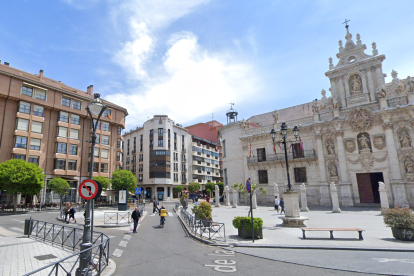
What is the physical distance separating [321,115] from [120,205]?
28.1 metres

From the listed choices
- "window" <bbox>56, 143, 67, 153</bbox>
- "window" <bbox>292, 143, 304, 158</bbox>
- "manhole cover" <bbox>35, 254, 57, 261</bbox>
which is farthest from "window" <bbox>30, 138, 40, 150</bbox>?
"window" <bbox>292, 143, 304, 158</bbox>

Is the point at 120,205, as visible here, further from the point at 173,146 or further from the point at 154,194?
the point at 173,146

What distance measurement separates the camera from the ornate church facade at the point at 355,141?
25.7 meters

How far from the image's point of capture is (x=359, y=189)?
2852cm

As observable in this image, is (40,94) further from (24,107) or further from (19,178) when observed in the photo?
(19,178)

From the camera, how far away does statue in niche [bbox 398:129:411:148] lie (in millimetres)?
25453

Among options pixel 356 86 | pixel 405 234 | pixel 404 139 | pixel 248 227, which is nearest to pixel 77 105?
pixel 248 227

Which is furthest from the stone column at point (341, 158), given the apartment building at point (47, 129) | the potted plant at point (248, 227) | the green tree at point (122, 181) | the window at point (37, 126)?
the window at point (37, 126)

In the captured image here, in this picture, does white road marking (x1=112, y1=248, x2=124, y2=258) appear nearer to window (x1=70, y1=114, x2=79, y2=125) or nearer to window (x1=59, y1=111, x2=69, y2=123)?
window (x1=59, y1=111, x2=69, y2=123)

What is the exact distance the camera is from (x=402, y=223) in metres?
10.2

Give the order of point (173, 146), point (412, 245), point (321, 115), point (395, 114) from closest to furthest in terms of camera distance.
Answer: point (412, 245)
point (395, 114)
point (321, 115)
point (173, 146)

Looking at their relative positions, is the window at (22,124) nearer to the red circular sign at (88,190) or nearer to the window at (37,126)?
the window at (37,126)

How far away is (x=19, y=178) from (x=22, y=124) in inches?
484

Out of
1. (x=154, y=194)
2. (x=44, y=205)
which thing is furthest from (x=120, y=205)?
(x=154, y=194)
